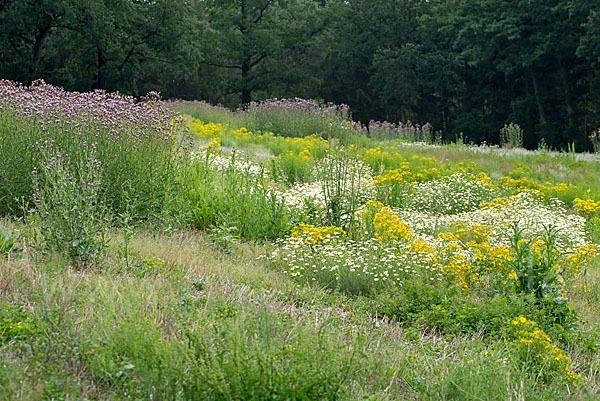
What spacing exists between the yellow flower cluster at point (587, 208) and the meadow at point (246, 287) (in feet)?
0.11

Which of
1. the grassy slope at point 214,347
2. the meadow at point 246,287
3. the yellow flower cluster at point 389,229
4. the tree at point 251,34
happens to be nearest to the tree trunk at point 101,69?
the tree at point 251,34

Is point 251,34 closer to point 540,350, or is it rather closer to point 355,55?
point 355,55

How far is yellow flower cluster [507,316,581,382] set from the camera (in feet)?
10.4

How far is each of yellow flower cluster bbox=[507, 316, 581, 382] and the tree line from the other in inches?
923

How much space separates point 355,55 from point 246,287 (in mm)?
31597

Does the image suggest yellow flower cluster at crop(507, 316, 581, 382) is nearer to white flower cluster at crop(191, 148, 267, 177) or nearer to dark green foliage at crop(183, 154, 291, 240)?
dark green foliage at crop(183, 154, 291, 240)

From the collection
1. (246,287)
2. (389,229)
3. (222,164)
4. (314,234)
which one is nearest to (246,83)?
(222,164)

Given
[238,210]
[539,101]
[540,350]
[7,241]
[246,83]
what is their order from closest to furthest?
1. [540,350]
2. [7,241]
3. [238,210]
4. [539,101]
5. [246,83]

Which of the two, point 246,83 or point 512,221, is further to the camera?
point 246,83

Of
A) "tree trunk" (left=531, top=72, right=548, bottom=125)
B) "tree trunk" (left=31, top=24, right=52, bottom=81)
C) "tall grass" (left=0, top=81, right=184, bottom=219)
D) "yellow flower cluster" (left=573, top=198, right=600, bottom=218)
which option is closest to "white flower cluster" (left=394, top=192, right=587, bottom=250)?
"yellow flower cluster" (left=573, top=198, right=600, bottom=218)

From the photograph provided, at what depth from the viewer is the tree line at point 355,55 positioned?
82.3ft

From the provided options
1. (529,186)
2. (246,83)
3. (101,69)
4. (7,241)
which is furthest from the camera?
(246,83)

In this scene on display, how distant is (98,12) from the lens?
23906 millimetres

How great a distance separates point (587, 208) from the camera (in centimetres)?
747
